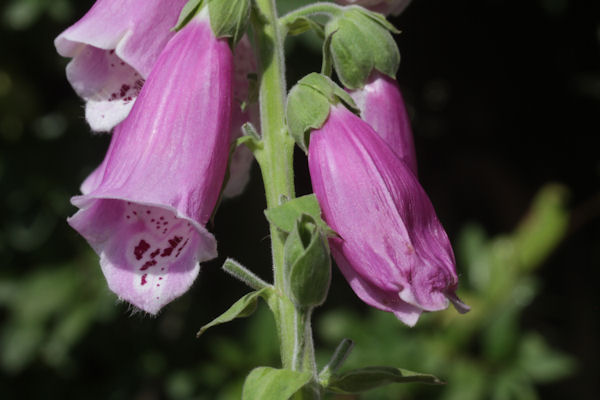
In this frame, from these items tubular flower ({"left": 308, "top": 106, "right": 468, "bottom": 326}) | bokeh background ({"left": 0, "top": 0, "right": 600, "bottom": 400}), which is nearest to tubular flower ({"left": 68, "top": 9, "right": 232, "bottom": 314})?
tubular flower ({"left": 308, "top": 106, "right": 468, "bottom": 326})

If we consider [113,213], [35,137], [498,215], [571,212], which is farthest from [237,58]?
[498,215]

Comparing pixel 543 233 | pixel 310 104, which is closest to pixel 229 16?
pixel 310 104

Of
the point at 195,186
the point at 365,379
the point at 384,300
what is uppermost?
the point at 195,186

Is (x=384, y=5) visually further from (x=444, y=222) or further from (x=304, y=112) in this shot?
(x=444, y=222)

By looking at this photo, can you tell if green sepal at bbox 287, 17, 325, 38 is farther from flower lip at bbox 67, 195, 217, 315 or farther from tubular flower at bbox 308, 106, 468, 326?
flower lip at bbox 67, 195, 217, 315

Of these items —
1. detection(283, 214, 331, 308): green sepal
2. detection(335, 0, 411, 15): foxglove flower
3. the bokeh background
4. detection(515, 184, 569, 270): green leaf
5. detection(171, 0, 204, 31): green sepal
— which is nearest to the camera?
detection(283, 214, 331, 308): green sepal

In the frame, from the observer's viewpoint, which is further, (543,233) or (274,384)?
(543,233)
